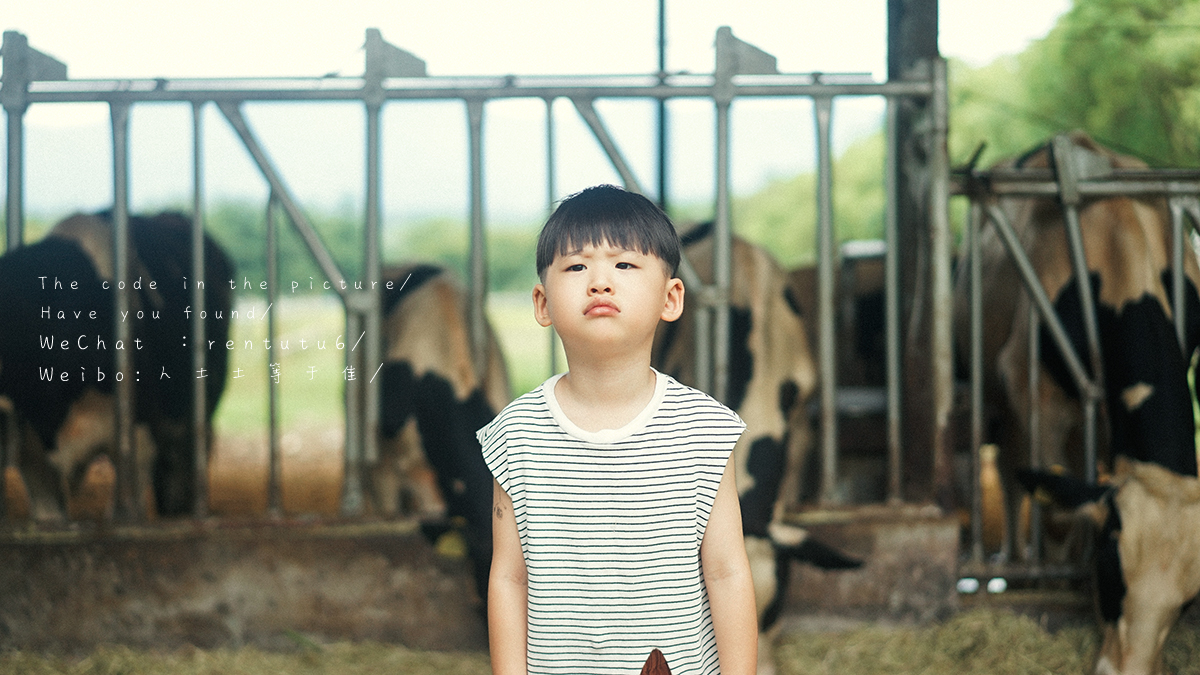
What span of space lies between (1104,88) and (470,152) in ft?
33.3

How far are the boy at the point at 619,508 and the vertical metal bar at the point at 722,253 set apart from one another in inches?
75.1

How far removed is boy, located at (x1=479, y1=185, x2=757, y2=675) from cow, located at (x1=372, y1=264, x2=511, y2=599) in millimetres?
1759

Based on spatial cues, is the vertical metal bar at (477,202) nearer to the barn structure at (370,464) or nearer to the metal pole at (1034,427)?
the barn structure at (370,464)

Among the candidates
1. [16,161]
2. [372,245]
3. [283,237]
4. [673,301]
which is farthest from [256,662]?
[283,237]

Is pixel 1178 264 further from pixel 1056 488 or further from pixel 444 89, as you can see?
pixel 444 89

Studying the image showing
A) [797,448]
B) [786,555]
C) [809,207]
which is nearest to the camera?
[786,555]

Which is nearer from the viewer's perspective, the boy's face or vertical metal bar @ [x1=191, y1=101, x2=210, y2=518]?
the boy's face

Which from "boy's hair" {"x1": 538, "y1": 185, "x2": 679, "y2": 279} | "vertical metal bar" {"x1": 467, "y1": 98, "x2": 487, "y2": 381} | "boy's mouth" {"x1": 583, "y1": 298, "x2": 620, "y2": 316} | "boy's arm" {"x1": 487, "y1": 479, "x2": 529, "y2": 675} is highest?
"vertical metal bar" {"x1": 467, "y1": 98, "x2": 487, "y2": 381}

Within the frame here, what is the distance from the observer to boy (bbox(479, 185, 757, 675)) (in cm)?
116

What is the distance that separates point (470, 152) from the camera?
3.09 m

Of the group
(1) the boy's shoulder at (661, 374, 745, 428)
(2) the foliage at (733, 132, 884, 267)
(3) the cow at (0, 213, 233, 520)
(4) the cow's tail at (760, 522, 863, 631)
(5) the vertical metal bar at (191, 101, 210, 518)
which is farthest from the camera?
(2) the foliage at (733, 132, 884, 267)

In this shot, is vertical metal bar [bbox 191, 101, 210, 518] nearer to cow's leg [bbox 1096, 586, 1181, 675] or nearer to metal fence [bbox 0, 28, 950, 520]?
metal fence [bbox 0, 28, 950, 520]

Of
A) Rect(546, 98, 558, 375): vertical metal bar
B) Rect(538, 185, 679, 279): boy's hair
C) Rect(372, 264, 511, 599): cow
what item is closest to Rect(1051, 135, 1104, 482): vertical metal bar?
Rect(546, 98, 558, 375): vertical metal bar

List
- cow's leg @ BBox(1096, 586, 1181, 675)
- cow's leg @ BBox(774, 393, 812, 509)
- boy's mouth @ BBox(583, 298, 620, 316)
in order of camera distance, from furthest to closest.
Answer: cow's leg @ BBox(774, 393, 812, 509)
cow's leg @ BBox(1096, 586, 1181, 675)
boy's mouth @ BBox(583, 298, 620, 316)
